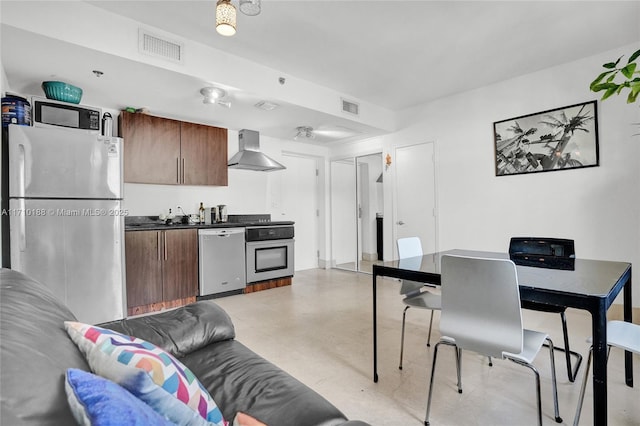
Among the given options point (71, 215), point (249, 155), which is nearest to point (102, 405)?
point (71, 215)

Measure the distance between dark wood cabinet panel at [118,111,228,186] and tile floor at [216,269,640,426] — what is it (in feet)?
5.83

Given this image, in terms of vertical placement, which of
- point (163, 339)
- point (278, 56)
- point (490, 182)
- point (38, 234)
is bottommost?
point (163, 339)

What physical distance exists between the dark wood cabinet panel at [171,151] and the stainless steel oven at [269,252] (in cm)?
92

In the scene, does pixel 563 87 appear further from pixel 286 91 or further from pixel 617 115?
pixel 286 91

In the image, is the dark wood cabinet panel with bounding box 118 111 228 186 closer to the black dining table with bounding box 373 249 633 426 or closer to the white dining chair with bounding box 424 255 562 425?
the black dining table with bounding box 373 249 633 426

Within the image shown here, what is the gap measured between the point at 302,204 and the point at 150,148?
2776 millimetres

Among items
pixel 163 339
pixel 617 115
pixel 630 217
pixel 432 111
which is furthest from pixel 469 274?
pixel 432 111

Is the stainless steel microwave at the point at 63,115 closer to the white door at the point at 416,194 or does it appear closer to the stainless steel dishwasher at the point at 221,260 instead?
the stainless steel dishwasher at the point at 221,260

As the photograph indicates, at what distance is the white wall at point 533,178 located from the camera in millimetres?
3043

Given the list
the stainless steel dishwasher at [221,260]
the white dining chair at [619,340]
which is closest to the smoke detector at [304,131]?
the stainless steel dishwasher at [221,260]

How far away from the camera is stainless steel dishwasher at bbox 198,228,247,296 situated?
12.5 ft

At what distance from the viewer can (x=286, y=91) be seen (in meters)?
3.53

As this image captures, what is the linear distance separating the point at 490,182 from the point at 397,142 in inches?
62.0

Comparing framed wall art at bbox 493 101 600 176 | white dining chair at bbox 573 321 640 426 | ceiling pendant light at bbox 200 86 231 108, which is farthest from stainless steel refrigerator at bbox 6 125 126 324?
framed wall art at bbox 493 101 600 176
